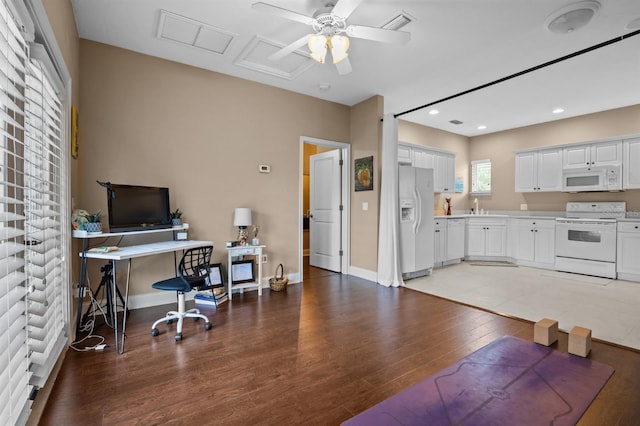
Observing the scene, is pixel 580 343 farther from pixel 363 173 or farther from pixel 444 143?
pixel 444 143

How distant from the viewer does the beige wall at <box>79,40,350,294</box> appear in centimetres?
322

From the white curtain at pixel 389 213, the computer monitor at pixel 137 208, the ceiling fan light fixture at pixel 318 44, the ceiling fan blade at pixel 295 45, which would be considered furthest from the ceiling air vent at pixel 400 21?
Result: the computer monitor at pixel 137 208

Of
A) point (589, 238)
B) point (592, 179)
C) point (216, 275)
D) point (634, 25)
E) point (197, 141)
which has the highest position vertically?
point (634, 25)

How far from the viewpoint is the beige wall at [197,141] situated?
322 cm

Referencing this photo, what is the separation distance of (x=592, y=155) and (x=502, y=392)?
17.9ft

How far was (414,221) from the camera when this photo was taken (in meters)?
4.82

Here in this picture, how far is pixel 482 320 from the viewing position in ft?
10.1

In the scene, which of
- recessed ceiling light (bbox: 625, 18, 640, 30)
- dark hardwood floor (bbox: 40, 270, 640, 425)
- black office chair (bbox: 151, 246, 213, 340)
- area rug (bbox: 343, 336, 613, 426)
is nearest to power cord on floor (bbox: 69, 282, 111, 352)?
dark hardwood floor (bbox: 40, 270, 640, 425)

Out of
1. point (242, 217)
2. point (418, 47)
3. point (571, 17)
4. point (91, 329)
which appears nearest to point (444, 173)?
point (418, 47)

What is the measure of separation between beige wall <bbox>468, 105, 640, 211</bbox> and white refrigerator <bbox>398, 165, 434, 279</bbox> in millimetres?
2758

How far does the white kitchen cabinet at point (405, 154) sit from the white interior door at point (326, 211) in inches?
49.1

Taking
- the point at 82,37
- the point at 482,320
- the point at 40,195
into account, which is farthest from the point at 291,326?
the point at 82,37

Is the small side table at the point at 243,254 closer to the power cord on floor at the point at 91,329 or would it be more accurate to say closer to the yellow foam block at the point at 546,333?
the power cord on floor at the point at 91,329

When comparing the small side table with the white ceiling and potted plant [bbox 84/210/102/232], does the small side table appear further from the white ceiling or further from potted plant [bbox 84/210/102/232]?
the white ceiling
